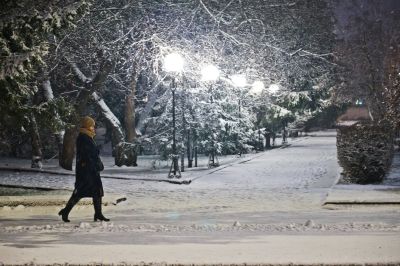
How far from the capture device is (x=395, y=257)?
8297mm

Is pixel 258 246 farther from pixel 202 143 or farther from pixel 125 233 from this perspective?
pixel 202 143

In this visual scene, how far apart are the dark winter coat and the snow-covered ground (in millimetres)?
579

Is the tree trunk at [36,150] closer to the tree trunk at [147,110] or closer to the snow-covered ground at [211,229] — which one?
the tree trunk at [147,110]

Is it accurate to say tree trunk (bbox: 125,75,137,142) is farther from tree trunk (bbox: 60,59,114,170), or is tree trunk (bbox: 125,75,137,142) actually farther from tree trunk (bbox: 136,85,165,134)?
tree trunk (bbox: 60,59,114,170)

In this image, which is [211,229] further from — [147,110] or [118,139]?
[147,110]

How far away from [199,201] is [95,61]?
12238 mm

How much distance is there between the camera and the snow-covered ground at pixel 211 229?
28.4 ft

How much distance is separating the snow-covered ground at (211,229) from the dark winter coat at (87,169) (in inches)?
22.8

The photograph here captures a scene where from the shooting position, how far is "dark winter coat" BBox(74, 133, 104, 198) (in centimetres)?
1249

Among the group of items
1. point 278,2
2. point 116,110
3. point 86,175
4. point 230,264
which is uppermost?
point 278,2

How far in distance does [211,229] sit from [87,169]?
2.59m

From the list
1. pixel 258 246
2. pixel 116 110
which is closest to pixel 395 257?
pixel 258 246

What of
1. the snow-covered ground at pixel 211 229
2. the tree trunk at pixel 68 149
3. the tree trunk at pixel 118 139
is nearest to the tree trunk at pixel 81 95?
the tree trunk at pixel 68 149

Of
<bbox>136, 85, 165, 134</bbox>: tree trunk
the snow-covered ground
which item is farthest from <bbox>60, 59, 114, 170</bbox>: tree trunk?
the snow-covered ground
